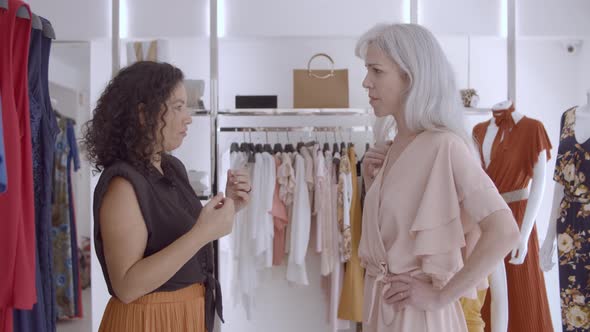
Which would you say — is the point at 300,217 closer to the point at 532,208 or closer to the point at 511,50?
the point at 532,208

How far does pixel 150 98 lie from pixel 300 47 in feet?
9.42

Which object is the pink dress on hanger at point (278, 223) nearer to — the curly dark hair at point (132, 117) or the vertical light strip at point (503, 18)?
the vertical light strip at point (503, 18)

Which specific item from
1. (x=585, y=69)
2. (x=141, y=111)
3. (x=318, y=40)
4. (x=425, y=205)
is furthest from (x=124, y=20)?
(x=585, y=69)

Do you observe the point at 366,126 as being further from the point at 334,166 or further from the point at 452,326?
the point at 452,326

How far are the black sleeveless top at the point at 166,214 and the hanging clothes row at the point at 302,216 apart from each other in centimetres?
198

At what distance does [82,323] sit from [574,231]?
3044 mm

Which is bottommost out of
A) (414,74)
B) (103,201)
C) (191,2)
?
(103,201)

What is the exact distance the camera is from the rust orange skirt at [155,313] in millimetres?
1521

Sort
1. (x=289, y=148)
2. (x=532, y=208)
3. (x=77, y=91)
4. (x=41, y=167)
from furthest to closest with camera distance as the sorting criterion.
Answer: (x=289, y=148) → (x=77, y=91) → (x=532, y=208) → (x=41, y=167)

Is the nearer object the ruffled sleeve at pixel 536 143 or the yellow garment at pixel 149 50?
the ruffled sleeve at pixel 536 143

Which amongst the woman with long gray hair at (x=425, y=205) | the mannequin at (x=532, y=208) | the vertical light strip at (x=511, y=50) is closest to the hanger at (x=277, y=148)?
the vertical light strip at (x=511, y=50)

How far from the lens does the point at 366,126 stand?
3912 millimetres

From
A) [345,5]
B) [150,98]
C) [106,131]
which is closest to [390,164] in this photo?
[150,98]

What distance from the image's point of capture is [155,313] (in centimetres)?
154
